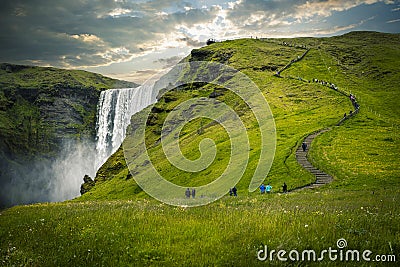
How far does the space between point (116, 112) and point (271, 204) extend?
523 feet

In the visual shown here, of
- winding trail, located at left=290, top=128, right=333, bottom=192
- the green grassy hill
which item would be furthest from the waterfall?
winding trail, located at left=290, top=128, right=333, bottom=192

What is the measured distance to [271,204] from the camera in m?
18.5

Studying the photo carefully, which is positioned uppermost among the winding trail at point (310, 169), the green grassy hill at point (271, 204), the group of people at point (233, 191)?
the green grassy hill at point (271, 204)

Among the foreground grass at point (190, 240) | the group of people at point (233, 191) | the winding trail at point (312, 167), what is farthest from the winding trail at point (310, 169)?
the foreground grass at point (190, 240)

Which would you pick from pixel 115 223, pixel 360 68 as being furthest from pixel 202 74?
pixel 115 223

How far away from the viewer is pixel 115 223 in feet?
35.3

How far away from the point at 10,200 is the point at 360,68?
210 meters

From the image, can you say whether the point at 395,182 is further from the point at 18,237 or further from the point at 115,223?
the point at 18,237
